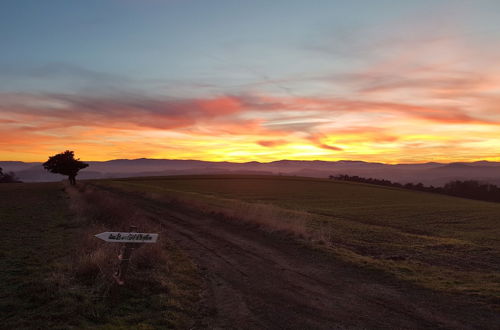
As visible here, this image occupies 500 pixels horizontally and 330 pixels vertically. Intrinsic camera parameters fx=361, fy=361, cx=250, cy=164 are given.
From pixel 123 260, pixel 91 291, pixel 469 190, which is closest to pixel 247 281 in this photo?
pixel 123 260

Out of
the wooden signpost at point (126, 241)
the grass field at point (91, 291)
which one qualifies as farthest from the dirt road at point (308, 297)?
the wooden signpost at point (126, 241)

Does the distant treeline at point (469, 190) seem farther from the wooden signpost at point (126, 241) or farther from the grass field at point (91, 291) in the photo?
the wooden signpost at point (126, 241)

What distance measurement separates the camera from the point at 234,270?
13.0 meters

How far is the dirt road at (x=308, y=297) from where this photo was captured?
8578mm

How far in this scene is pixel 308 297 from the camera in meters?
10.3

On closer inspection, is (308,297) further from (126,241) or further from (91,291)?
(91,291)

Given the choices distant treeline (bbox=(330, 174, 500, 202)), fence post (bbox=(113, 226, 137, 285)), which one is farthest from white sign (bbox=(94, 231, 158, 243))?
distant treeline (bbox=(330, 174, 500, 202))

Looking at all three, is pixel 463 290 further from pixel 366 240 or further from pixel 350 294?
pixel 366 240

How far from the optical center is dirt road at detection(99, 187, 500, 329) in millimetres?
8578

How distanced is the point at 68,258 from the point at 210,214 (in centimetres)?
1492

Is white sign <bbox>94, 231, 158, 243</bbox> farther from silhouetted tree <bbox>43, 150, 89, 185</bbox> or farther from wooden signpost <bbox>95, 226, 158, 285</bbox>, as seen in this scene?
silhouetted tree <bbox>43, 150, 89, 185</bbox>

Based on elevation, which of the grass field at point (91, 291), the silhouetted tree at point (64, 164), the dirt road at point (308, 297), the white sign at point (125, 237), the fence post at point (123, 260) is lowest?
the dirt road at point (308, 297)

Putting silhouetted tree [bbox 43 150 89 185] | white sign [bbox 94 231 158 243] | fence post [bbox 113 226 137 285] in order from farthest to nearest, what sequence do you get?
silhouetted tree [bbox 43 150 89 185]
fence post [bbox 113 226 137 285]
white sign [bbox 94 231 158 243]

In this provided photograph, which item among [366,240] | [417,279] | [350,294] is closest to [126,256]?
[350,294]
